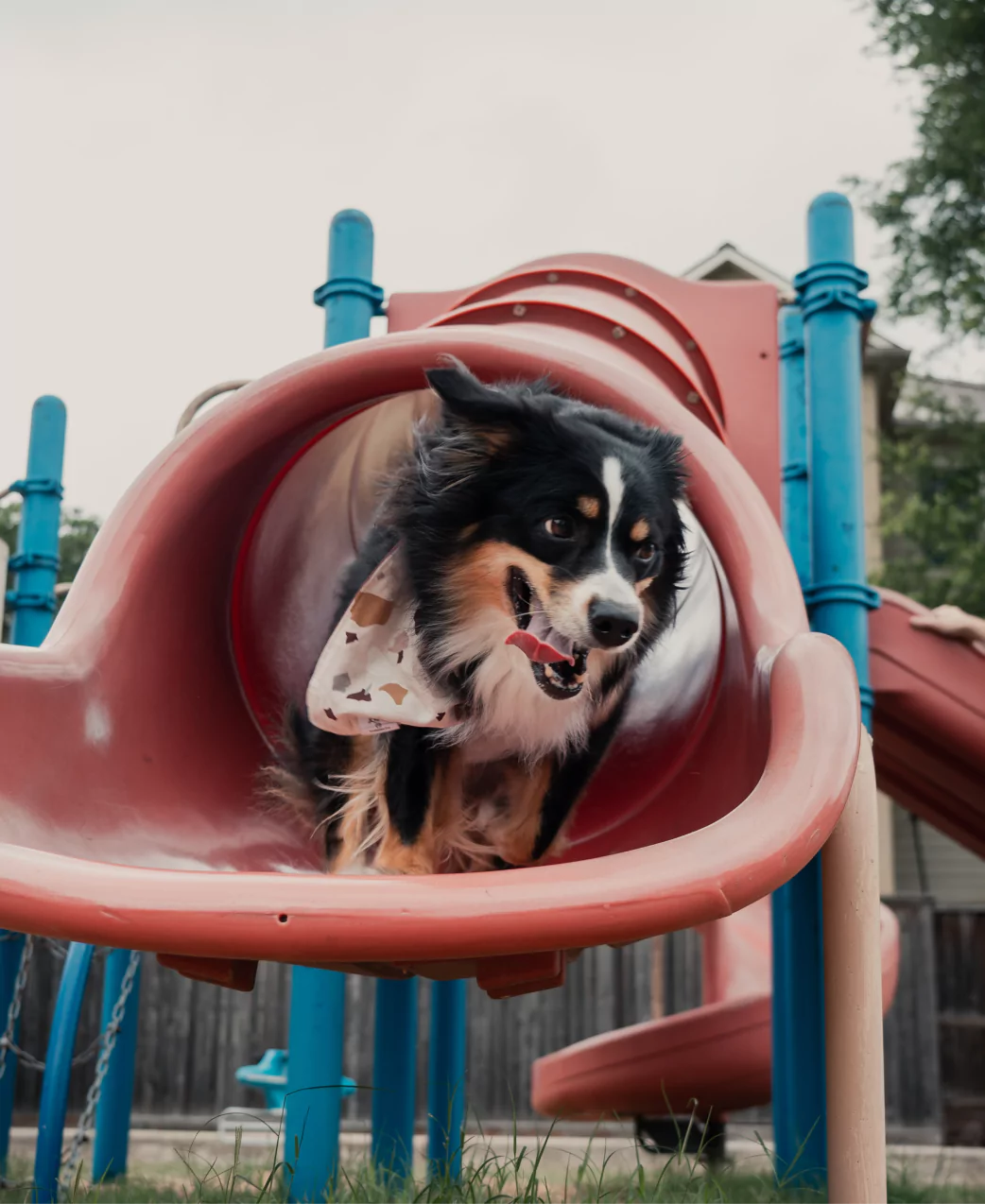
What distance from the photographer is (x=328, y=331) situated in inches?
131

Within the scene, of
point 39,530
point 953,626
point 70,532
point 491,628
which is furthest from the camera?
point 70,532

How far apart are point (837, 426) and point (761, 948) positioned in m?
2.07

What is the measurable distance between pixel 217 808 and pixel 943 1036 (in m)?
6.33

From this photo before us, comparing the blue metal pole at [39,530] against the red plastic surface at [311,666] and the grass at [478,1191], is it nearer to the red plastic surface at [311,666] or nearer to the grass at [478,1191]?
the red plastic surface at [311,666]

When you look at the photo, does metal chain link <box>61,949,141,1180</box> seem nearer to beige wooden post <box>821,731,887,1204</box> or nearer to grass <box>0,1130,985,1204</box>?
grass <box>0,1130,985,1204</box>

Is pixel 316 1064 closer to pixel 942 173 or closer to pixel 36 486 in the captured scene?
pixel 36 486

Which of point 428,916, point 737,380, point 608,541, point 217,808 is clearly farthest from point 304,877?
point 737,380

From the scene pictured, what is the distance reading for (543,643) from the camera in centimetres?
211

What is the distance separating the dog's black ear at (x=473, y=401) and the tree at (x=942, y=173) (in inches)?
285

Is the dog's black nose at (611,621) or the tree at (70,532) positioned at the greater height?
the tree at (70,532)

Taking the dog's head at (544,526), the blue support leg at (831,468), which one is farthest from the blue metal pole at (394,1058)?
the dog's head at (544,526)

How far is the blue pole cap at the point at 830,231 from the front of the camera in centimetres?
295

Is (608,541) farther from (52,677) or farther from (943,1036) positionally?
(943,1036)

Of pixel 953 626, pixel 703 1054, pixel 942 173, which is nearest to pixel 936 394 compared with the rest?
pixel 942 173
